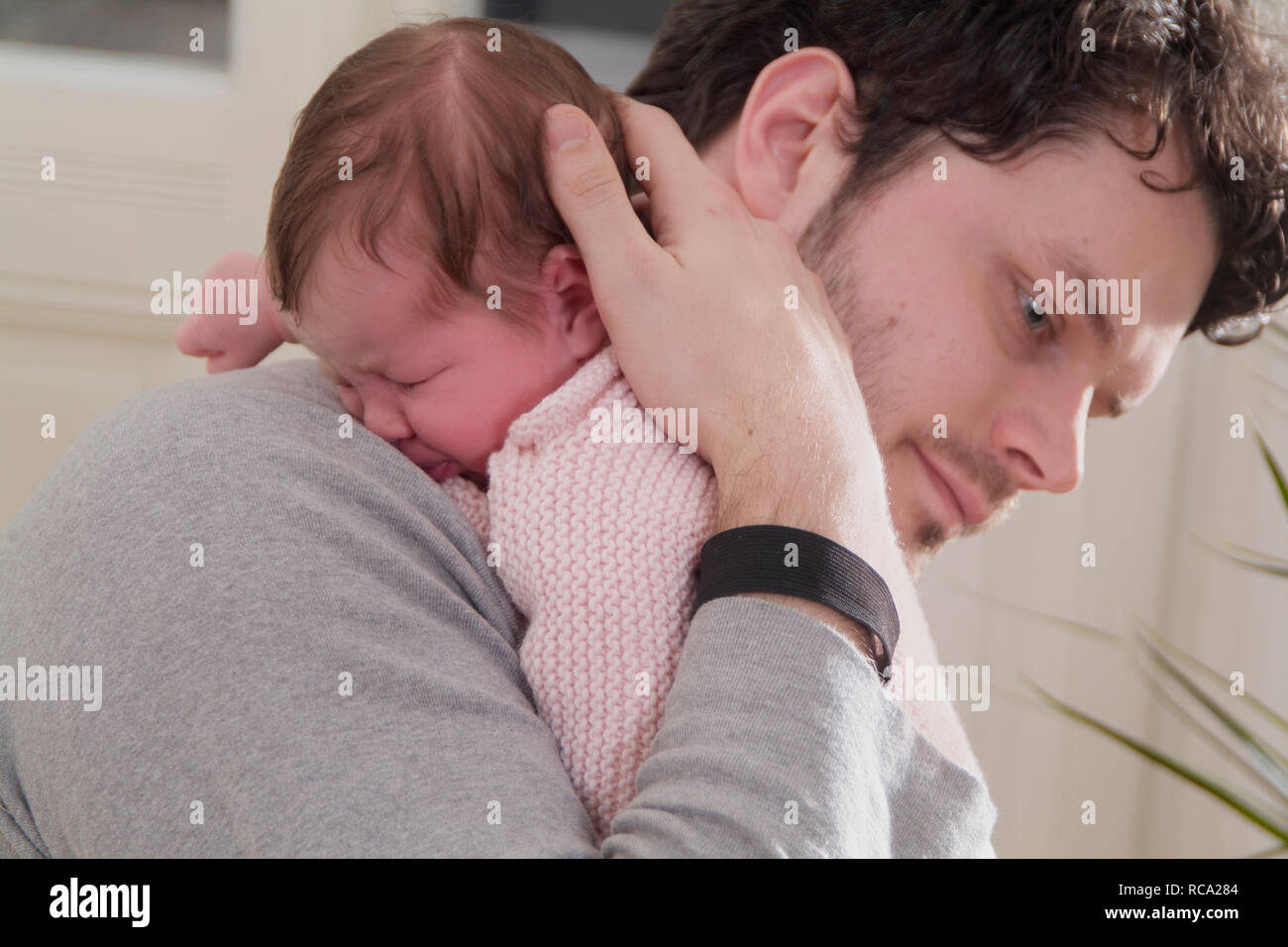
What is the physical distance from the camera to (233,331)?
1.13 meters

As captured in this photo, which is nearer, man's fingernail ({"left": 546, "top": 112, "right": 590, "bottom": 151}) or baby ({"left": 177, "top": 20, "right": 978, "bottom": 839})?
baby ({"left": 177, "top": 20, "right": 978, "bottom": 839})

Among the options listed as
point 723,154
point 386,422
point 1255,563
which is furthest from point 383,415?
point 1255,563

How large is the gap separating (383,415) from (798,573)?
36 centimetres

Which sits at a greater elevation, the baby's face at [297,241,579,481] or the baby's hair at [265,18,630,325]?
the baby's hair at [265,18,630,325]

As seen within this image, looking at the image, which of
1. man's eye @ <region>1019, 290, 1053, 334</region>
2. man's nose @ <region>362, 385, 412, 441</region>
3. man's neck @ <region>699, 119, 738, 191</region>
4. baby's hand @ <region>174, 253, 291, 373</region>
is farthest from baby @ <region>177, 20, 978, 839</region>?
man's eye @ <region>1019, 290, 1053, 334</region>

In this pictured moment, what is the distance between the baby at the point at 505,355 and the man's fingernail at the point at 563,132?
0.01 m

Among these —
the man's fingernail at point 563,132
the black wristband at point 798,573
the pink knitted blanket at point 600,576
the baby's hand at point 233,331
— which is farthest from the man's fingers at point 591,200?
the baby's hand at point 233,331

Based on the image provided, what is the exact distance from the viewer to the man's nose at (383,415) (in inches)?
35.9

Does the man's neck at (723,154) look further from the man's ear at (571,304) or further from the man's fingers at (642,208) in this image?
the man's ear at (571,304)

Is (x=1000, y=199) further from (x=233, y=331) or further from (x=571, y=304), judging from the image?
(x=233, y=331)

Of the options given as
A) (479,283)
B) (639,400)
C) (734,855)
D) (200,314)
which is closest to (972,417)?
(639,400)

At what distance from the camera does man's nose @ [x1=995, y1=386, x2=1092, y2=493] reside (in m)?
1.15

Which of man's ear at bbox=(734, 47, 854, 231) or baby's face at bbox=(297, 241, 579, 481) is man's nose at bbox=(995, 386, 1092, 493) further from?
baby's face at bbox=(297, 241, 579, 481)
